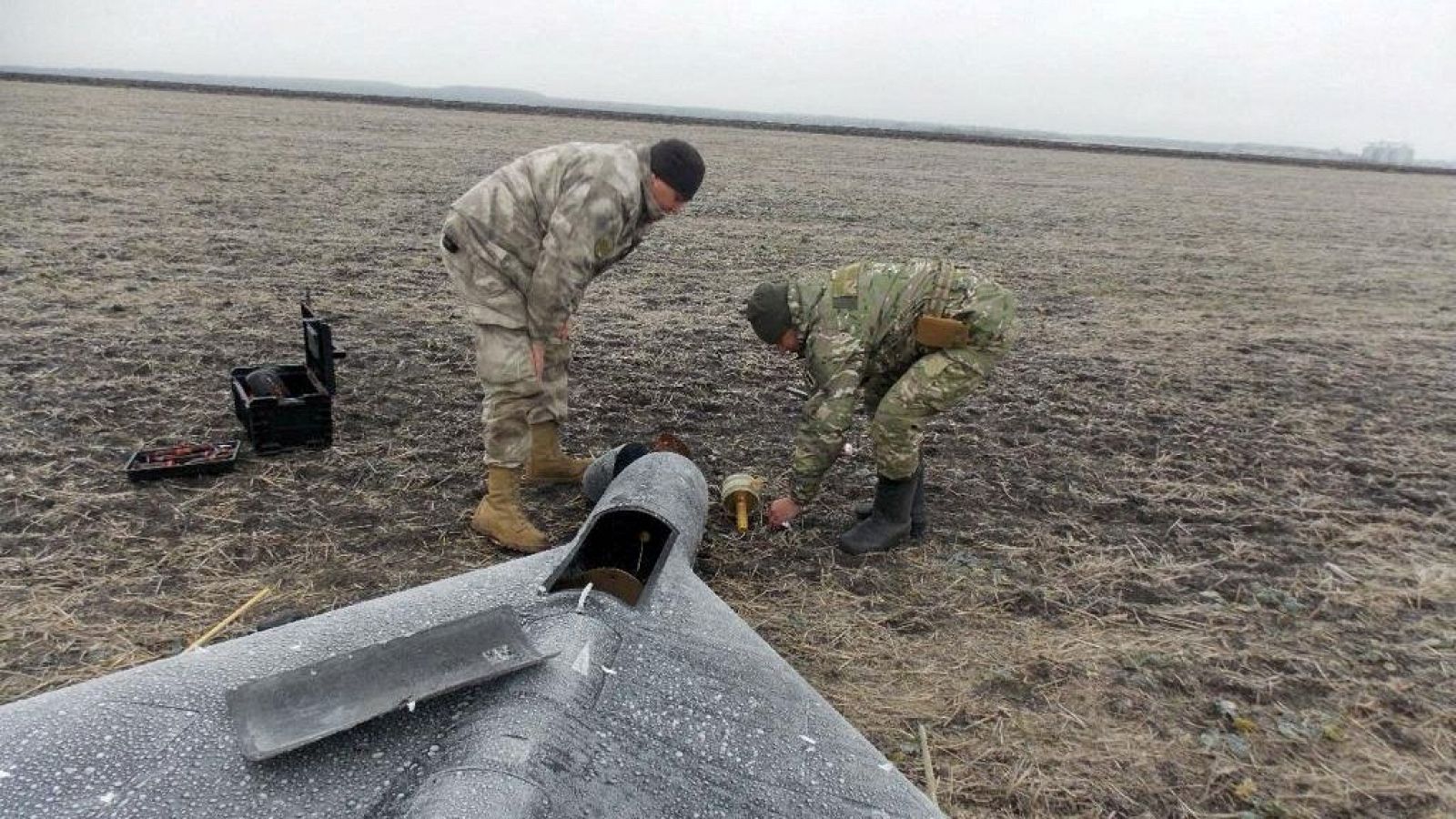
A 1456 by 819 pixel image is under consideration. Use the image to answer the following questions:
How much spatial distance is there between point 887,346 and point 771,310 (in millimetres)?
740

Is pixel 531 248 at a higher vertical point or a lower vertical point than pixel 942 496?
higher

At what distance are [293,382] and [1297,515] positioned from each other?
6897 millimetres

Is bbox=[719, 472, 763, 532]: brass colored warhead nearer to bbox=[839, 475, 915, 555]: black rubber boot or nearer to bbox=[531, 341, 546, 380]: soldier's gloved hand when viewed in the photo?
bbox=[839, 475, 915, 555]: black rubber boot

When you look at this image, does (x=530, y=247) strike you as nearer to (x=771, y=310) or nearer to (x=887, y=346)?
(x=771, y=310)

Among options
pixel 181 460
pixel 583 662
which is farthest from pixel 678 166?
pixel 181 460

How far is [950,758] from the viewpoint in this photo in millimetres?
3480

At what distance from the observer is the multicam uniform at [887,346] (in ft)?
14.5

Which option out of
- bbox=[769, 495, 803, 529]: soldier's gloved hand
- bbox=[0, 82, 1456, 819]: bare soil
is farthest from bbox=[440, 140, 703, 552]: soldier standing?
bbox=[769, 495, 803, 529]: soldier's gloved hand

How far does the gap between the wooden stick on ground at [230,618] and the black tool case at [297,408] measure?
Answer: 1.56m

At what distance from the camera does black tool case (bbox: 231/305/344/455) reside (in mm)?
5359

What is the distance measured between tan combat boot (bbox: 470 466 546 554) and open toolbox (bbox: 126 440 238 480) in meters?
1.72

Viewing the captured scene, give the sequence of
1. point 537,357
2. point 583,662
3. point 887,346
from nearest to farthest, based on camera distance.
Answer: point 583,662
point 537,357
point 887,346

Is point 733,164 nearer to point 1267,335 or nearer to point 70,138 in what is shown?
point 70,138

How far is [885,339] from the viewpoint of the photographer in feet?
15.3
